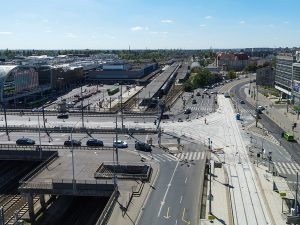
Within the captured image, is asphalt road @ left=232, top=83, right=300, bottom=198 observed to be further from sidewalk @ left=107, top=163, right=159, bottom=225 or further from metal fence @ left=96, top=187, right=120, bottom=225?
metal fence @ left=96, top=187, right=120, bottom=225

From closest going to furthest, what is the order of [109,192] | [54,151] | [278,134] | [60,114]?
[109,192], [54,151], [278,134], [60,114]

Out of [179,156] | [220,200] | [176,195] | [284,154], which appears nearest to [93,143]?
[179,156]

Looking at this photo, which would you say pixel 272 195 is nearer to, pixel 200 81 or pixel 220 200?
pixel 220 200

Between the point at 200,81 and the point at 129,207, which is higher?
the point at 200,81

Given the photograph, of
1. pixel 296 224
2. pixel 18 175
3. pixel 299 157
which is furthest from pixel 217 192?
pixel 18 175

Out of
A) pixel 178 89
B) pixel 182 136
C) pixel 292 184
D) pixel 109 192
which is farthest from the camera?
pixel 178 89

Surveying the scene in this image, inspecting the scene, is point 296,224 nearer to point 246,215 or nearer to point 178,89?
point 246,215

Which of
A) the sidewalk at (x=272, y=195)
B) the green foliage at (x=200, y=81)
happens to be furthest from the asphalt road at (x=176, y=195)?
the green foliage at (x=200, y=81)

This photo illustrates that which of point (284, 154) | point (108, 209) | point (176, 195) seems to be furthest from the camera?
point (284, 154)
